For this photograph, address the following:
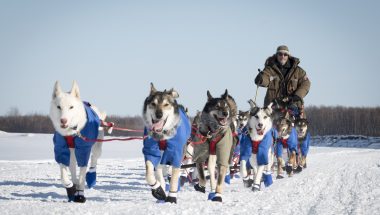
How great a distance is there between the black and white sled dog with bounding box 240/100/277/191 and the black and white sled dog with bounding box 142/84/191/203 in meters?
2.33

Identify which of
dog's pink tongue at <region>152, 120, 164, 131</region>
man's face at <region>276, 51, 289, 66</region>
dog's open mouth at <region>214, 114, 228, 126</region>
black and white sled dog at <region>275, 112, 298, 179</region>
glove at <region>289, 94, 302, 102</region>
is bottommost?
black and white sled dog at <region>275, 112, 298, 179</region>

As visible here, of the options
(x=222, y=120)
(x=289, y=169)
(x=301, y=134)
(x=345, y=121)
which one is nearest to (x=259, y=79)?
(x=289, y=169)

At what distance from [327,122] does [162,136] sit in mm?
69895

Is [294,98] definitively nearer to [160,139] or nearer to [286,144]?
[286,144]

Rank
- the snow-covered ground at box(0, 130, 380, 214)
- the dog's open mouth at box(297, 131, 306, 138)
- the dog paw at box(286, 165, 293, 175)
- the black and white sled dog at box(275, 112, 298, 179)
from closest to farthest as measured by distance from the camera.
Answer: the snow-covered ground at box(0, 130, 380, 214) → the black and white sled dog at box(275, 112, 298, 179) → the dog paw at box(286, 165, 293, 175) → the dog's open mouth at box(297, 131, 306, 138)

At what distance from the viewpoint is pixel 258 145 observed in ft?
29.9

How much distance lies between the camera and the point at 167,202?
6531mm

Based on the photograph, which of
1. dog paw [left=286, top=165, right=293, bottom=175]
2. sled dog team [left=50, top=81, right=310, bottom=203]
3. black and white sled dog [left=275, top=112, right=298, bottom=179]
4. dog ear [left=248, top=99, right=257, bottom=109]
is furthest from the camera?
dog paw [left=286, top=165, right=293, bottom=175]

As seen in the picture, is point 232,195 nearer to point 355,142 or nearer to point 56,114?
point 56,114

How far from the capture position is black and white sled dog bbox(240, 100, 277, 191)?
352 inches

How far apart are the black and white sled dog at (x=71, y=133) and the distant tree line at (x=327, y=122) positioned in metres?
63.5

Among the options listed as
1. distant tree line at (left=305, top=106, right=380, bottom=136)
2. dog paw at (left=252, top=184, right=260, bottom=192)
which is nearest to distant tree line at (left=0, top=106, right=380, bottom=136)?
distant tree line at (left=305, top=106, right=380, bottom=136)

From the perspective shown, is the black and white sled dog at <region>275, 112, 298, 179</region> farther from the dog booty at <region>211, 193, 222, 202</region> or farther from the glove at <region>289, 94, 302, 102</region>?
the dog booty at <region>211, 193, 222, 202</region>

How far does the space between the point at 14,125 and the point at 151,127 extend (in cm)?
6900
